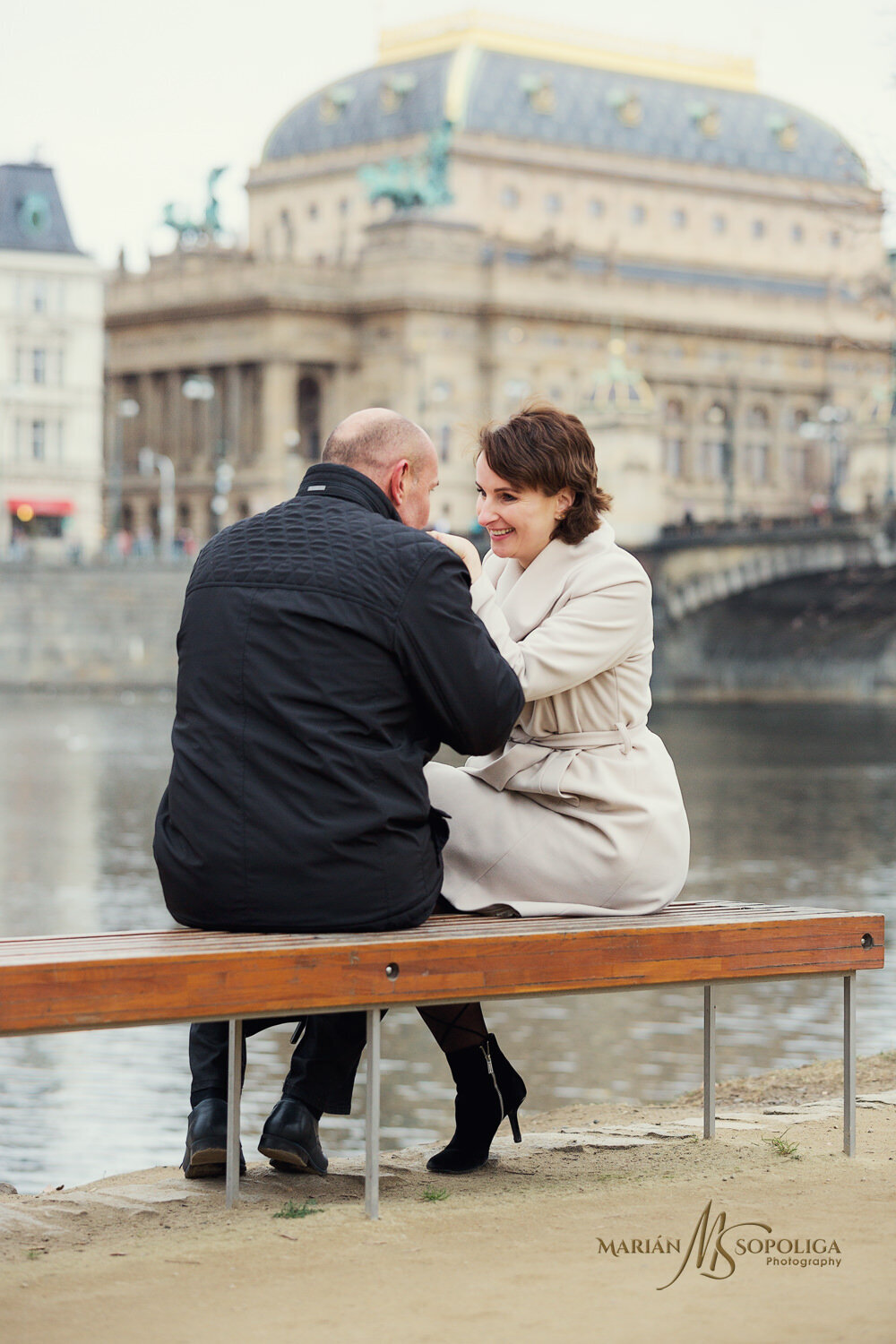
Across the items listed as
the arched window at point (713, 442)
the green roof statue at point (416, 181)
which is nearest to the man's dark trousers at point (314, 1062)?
the green roof statue at point (416, 181)

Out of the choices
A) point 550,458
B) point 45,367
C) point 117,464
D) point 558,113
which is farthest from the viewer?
point 558,113

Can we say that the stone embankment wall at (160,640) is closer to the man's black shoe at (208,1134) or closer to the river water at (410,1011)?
the river water at (410,1011)

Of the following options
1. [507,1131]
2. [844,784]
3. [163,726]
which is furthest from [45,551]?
[507,1131]

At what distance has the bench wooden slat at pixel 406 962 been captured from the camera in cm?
484

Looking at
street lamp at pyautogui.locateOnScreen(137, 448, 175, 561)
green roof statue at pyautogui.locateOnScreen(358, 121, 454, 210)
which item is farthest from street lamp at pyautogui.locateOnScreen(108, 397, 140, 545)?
green roof statue at pyautogui.locateOnScreen(358, 121, 454, 210)

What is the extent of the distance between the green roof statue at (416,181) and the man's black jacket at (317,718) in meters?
89.1

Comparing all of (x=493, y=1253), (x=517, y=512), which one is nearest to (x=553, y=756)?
(x=517, y=512)

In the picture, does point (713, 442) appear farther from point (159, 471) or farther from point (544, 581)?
point (544, 581)

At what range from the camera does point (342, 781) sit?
5.26 meters

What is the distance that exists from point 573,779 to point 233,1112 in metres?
1.17

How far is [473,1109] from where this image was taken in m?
6.00

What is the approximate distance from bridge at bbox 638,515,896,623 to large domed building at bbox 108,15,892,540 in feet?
55.3

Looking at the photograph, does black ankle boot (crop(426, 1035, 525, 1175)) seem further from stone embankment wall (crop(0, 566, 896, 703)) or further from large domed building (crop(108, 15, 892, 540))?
large domed building (crop(108, 15, 892, 540))

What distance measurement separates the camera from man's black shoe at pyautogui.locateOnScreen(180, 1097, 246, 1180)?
225 inches
